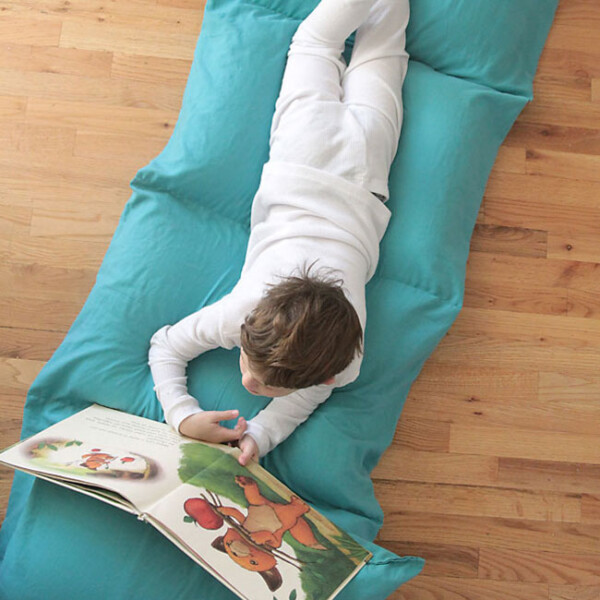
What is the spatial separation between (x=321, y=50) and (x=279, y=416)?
65 cm

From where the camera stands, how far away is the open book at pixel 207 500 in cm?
90

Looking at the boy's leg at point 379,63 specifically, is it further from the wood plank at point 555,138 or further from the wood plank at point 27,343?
the wood plank at point 27,343

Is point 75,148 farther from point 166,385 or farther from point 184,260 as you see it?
point 166,385

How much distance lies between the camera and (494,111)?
1300mm

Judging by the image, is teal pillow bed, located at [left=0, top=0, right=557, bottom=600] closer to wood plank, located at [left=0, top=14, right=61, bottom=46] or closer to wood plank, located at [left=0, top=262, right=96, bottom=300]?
wood plank, located at [left=0, top=262, right=96, bottom=300]

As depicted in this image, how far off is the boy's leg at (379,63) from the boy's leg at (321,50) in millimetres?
30

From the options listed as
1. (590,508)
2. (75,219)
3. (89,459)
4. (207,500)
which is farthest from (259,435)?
(590,508)

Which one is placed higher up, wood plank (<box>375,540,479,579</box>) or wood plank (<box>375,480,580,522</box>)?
wood plank (<box>375,480,580,522</box>)

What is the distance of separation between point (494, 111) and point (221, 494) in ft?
2.89

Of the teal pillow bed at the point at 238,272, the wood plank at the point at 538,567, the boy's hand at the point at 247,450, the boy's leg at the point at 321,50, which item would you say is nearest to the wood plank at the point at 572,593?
the wood plank at the point at 538,567

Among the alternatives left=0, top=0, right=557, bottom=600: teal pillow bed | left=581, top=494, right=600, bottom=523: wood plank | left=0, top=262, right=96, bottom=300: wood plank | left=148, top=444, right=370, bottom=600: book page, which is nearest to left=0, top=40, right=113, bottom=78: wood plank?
left=0, top=0, right=557, bottom=600: teal pillow bed

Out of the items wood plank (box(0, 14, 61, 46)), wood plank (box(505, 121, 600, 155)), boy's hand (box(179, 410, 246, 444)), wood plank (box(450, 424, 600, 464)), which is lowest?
wood plank (box(450, 424, 600, 464))

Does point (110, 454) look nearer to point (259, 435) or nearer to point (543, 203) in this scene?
point (259, 435)

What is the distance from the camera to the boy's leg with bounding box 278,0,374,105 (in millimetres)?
1155
